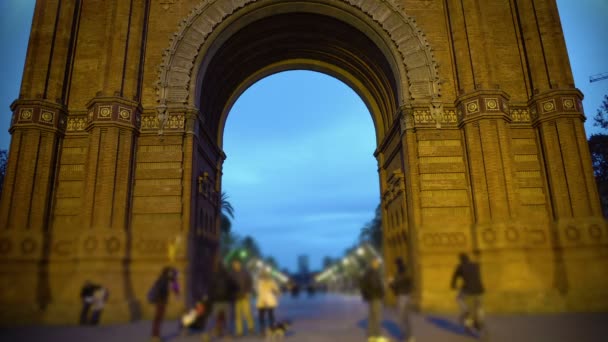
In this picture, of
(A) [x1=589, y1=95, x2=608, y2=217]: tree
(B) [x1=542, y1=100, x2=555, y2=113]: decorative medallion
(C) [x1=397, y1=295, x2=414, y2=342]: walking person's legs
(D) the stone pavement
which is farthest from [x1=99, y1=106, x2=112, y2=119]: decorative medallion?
(A) [x1=589, y1=95, x2=608, y2=217]: tree

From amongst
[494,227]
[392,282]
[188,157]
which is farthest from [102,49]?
[494,227]

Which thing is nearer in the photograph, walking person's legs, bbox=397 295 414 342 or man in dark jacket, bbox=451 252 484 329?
walking person's legs, bbox=397 295 414 342

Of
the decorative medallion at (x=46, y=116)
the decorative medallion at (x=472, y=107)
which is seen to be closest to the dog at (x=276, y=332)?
the decorative medallion at (x=472, y=107)

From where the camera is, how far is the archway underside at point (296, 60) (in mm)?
20125

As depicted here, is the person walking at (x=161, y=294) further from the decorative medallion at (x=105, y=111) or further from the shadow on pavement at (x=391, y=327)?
the decorative medallion at (x=105, y=111)

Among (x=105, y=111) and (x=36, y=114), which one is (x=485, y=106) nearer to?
(x=105, y=111)

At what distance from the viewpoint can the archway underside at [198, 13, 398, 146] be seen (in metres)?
20.1

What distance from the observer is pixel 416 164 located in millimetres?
16406

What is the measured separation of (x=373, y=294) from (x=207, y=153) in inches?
526

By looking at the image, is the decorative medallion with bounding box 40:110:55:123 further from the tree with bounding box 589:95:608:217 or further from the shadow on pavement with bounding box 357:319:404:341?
the tree with bounding box 589:95:608:217

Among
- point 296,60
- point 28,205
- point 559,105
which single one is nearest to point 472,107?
point 559,105

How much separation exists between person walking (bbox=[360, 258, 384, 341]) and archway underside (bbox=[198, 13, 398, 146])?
1255cm

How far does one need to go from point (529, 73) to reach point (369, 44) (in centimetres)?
740

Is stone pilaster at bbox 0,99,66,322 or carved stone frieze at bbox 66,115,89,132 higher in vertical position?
carved stone frieze at bbox 66,115,89,132
